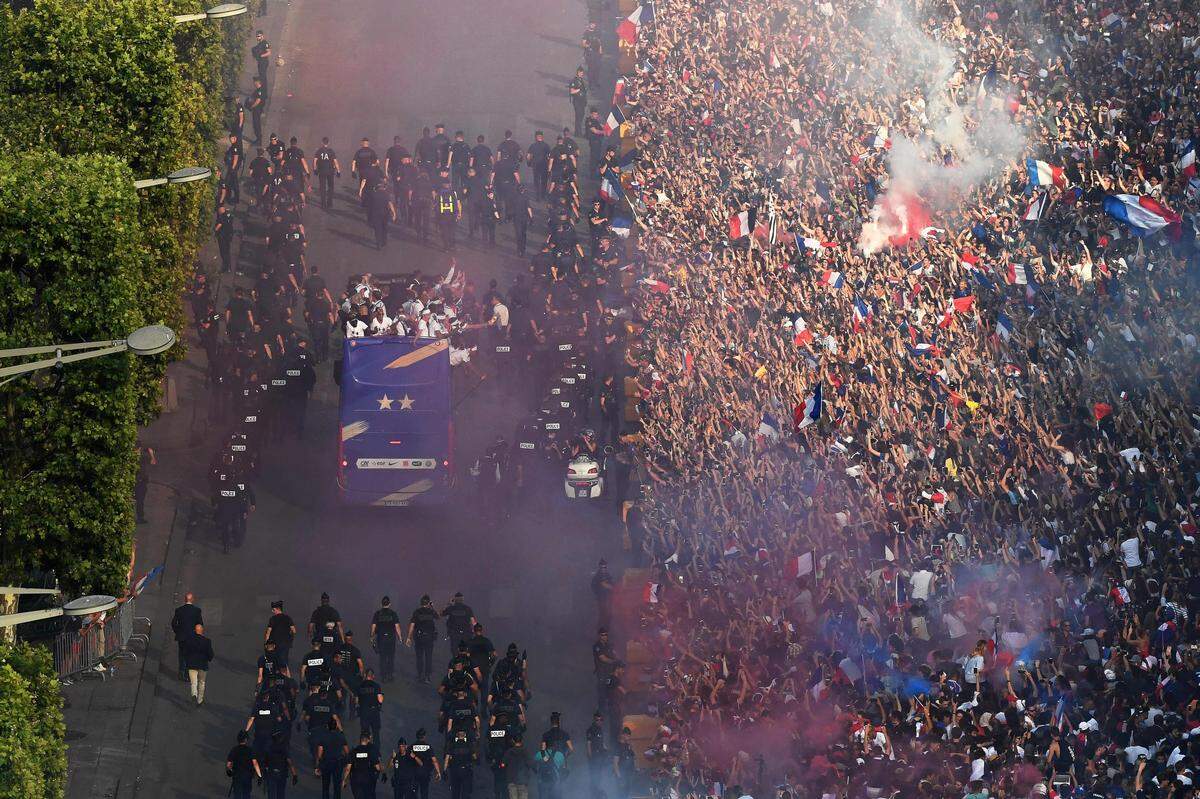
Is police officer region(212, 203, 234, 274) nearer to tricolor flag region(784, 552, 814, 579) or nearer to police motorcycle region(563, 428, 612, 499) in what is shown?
police motorcycle region(563, 428, 612, 499)

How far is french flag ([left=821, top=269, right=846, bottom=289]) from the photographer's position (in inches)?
1785

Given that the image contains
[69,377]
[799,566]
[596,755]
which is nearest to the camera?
[69,377]

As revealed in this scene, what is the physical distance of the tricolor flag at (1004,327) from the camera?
137 feet

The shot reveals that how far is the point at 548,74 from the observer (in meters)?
62.8

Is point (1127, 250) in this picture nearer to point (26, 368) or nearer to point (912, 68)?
point (912, 68)

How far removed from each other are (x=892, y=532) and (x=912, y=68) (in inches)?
693

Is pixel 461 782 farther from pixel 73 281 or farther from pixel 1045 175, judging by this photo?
pixel 1045 175

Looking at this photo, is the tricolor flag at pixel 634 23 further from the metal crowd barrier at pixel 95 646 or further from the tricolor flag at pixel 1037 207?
the metal crowd barrier at pixel 95 646

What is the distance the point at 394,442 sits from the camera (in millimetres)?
44062

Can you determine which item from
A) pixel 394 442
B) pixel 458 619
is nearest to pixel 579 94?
pixel 394 442

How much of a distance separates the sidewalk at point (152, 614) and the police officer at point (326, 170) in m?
4.39

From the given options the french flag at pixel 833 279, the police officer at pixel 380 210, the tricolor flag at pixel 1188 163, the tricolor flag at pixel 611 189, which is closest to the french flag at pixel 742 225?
the french flag at pixel 833 279

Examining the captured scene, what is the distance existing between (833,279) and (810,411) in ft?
15.7

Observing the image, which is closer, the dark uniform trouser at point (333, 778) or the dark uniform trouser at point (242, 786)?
the dark uniform trouser at point (242, 786)
